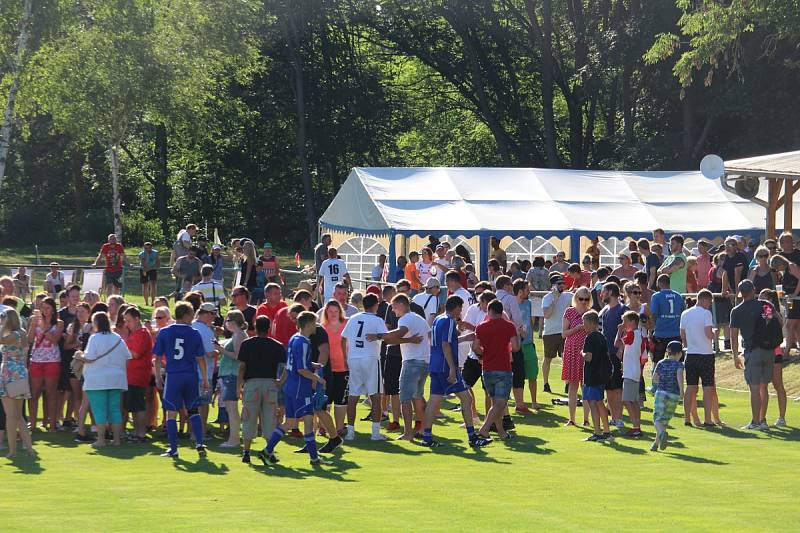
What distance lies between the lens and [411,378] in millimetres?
14750

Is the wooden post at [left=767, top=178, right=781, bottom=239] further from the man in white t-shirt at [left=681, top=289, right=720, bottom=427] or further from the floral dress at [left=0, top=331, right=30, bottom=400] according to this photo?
the floral dress at [left=0, top=331, right=30, bottom=400]

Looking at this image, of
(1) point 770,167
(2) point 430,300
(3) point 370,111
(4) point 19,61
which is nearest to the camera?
(2) point 430,300

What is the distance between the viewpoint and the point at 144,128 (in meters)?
54.9

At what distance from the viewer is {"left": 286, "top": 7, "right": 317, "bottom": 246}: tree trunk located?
51875 mm

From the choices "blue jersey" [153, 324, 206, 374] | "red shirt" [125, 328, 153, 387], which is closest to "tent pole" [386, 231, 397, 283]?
"red shirt" [125, 328, 153, 387]

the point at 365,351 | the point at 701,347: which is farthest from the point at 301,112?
the point at 365,351

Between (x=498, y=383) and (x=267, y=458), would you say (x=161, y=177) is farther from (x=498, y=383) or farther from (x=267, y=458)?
(x=267, y=458)

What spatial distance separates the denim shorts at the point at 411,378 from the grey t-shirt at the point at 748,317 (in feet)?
13.4

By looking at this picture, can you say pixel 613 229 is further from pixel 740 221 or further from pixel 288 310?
pixel 288 310

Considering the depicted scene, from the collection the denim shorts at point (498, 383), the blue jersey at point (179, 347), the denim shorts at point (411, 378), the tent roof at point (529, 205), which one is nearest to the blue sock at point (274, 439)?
the blue jersey at point (179, 347)

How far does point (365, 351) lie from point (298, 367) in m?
1.55

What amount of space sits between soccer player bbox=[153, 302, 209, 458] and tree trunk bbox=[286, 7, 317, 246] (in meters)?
37.3

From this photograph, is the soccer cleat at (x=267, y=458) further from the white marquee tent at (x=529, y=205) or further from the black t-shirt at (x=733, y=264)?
the white marquee tent at (x=529, y=205)

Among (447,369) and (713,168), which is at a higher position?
(713,168)
